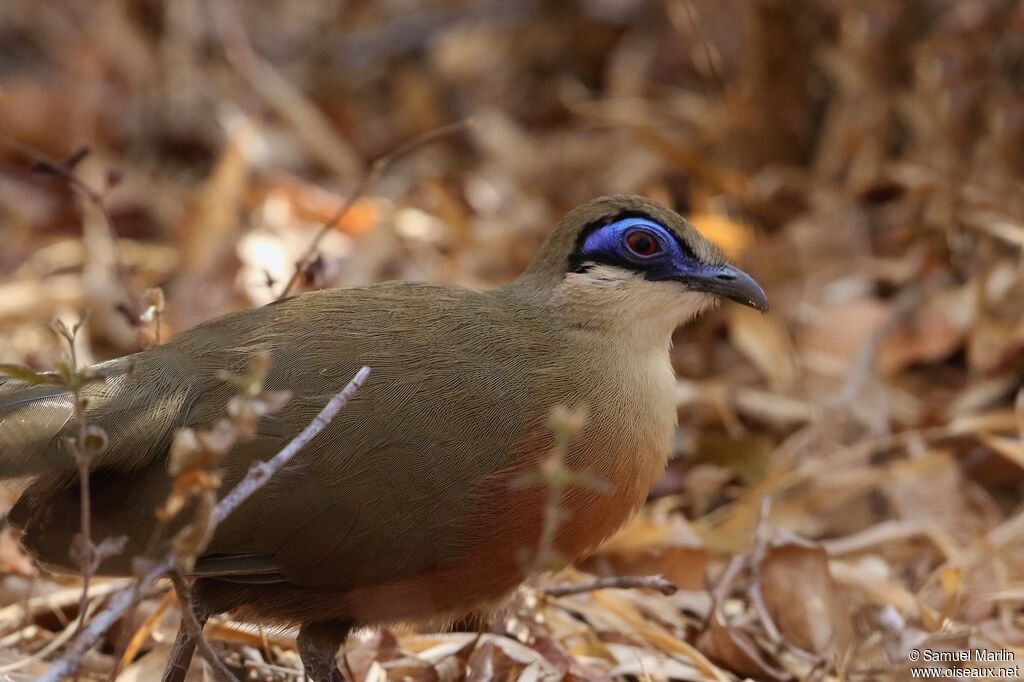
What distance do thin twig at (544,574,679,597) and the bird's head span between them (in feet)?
2.44

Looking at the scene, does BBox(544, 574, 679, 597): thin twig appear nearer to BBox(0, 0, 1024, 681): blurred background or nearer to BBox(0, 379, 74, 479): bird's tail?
BBox(0, 0, 1024, 681): blurred background

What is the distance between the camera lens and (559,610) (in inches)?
167

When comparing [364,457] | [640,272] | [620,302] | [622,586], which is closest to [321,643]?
[364,457]

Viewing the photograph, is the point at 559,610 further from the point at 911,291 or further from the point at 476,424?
the point at 911,291

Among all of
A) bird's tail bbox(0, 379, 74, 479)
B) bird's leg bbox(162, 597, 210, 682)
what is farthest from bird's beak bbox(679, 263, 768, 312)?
bird's tail bbox(0, 379, 74, 479)

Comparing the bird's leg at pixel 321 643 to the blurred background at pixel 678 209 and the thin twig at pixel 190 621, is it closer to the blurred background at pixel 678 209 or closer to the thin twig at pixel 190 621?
the blurred background at pixel 678 209

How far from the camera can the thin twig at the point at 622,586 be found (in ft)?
11.6

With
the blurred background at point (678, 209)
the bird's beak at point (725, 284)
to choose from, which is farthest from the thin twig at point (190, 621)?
the bird's beak at point (725, 284)

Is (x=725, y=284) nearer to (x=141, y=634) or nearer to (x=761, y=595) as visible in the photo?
(x=761, y=595)

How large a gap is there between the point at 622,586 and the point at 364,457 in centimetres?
89

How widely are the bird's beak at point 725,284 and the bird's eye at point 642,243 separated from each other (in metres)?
0.12

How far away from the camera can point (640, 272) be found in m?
3.84

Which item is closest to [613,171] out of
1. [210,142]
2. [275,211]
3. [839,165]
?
[839,165]

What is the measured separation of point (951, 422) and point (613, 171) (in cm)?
275
